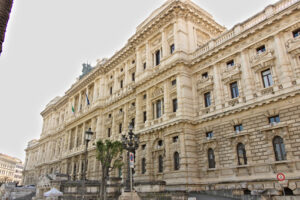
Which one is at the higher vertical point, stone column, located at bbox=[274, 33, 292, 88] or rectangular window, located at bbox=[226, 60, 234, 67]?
rectangular window, located at bbox=[226, 60, 234, 67]

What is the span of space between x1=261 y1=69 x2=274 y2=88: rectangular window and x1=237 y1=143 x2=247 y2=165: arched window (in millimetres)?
5122

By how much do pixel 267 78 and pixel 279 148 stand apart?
5.54 metres

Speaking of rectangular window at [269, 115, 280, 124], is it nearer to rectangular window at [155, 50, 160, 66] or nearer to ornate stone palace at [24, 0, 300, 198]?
ornate stone palace at [24, 0, 300, 198]

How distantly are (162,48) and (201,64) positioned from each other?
5849mm

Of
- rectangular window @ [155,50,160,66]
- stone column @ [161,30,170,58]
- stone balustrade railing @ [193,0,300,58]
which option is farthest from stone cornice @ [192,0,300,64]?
rectangular window @ [155,50,160,66]

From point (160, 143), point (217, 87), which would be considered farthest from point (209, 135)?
point (160, 143)

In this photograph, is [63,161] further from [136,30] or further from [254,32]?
[254,32]

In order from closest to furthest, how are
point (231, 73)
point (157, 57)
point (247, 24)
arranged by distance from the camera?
1. point (247, 24)
2. point (231, 73)
3. point (157, 57)

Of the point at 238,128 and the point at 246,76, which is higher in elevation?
the point at 246,76

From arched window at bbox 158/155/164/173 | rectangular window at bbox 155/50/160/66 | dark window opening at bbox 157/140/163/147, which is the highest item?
rectangular window at bbox 155/50/160/66

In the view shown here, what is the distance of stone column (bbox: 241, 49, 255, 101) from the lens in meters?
19.8

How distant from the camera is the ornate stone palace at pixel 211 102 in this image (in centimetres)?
1755

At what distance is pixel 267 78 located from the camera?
19.4m

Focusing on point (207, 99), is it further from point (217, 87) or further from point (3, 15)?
point (3, 15)
